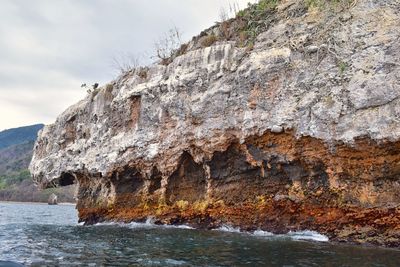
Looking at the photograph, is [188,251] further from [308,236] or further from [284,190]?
[284,190]

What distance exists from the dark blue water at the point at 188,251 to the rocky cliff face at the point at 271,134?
1.80 metres

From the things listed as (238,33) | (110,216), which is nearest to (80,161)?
(110,216)

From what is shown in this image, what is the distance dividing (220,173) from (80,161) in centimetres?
922

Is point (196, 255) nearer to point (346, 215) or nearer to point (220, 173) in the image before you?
point (346, 215)

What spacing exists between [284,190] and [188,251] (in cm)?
625

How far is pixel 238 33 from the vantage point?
2127cm

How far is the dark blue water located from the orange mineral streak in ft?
3.85

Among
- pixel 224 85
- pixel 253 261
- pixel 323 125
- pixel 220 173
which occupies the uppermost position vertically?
pixel 224 85

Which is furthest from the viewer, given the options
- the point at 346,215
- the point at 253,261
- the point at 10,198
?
the point at 10,198

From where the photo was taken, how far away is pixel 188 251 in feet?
39.7

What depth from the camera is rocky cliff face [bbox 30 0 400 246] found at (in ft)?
47.7

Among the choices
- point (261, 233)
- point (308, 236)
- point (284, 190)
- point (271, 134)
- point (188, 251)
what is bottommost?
point (308, 236)

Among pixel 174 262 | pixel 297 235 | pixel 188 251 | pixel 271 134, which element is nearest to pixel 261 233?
pixel 297 235

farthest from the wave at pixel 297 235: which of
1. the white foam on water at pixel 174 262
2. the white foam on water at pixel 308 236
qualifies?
the white foam on water at pixel 174 262
